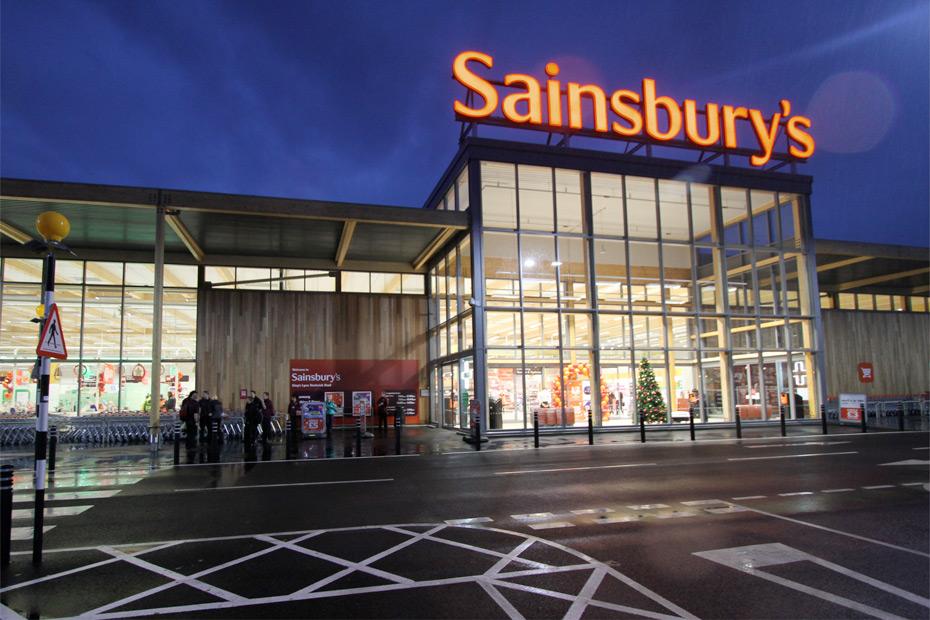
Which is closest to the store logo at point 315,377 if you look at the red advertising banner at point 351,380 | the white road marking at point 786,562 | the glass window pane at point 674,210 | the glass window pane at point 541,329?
the red advertising banner at point 351,380

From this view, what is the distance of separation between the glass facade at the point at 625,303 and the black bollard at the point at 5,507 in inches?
651

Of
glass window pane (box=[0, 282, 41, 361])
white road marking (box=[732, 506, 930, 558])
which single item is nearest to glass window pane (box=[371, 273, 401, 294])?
glass window pane (box=[0, 282, 41, 361])

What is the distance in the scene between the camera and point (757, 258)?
90.1 feet

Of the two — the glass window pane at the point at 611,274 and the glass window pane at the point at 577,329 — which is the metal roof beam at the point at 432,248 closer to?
the glass window pane at the point at 577,329

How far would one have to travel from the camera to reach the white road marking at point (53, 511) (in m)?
9.26

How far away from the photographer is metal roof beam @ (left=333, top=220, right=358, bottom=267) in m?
23.4

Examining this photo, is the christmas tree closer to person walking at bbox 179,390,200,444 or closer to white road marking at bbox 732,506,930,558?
white road marking at bbox 732,506,930,558

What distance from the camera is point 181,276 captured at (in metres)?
28.2

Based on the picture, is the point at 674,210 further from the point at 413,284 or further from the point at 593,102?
the point at 413,284

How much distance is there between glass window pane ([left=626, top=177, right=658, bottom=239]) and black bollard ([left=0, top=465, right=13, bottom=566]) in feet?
76.2

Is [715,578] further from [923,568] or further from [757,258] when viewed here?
[757,258]

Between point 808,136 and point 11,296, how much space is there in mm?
36236

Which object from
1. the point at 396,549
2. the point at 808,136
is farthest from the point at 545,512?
the point at 808,136

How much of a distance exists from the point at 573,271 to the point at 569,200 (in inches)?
118
